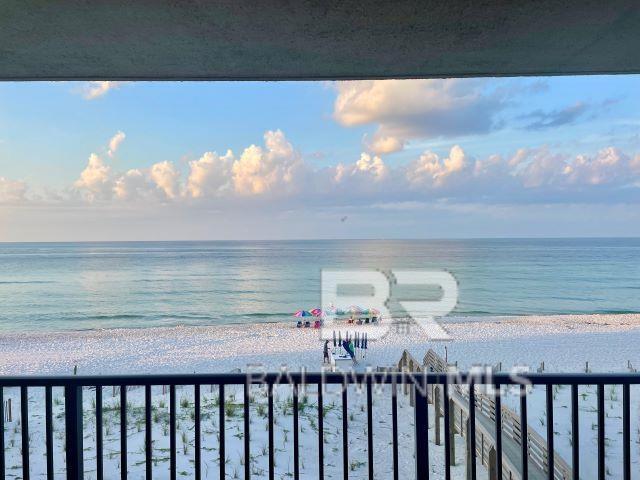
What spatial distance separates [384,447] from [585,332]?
14.1 meters

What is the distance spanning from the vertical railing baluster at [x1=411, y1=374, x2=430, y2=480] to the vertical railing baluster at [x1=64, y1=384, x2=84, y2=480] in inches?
47.9

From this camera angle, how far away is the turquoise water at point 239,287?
19953mm

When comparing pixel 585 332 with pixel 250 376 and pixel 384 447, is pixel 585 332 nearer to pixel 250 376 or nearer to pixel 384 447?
pixel 384 447

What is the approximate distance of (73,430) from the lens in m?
1.67

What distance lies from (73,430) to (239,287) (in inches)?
960

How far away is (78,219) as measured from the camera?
3603cm

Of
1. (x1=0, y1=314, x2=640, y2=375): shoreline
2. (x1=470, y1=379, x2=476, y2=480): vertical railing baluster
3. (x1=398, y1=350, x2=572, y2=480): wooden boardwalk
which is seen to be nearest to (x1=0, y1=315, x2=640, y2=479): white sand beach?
(x1=0, y1=314, x2=640, y2=375): shoreline

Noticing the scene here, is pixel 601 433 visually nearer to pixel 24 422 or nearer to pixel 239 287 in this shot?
pixel 24 422

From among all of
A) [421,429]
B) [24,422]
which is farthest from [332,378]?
[24,422]

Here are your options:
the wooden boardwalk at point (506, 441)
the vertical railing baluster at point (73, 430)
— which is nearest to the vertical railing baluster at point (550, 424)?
the wooden boardwalk at point (506, 441)

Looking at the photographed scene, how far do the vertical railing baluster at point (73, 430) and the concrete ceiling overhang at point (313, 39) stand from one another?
1.36 m

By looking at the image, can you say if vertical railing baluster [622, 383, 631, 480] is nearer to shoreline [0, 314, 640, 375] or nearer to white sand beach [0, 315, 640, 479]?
white sand beach [0, 315, 640, 479]

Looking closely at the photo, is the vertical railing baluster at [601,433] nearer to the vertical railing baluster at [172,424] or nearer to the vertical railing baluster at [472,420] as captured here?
the vertical railing baluster at [472,420]

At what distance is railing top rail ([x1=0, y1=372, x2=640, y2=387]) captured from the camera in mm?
1613
